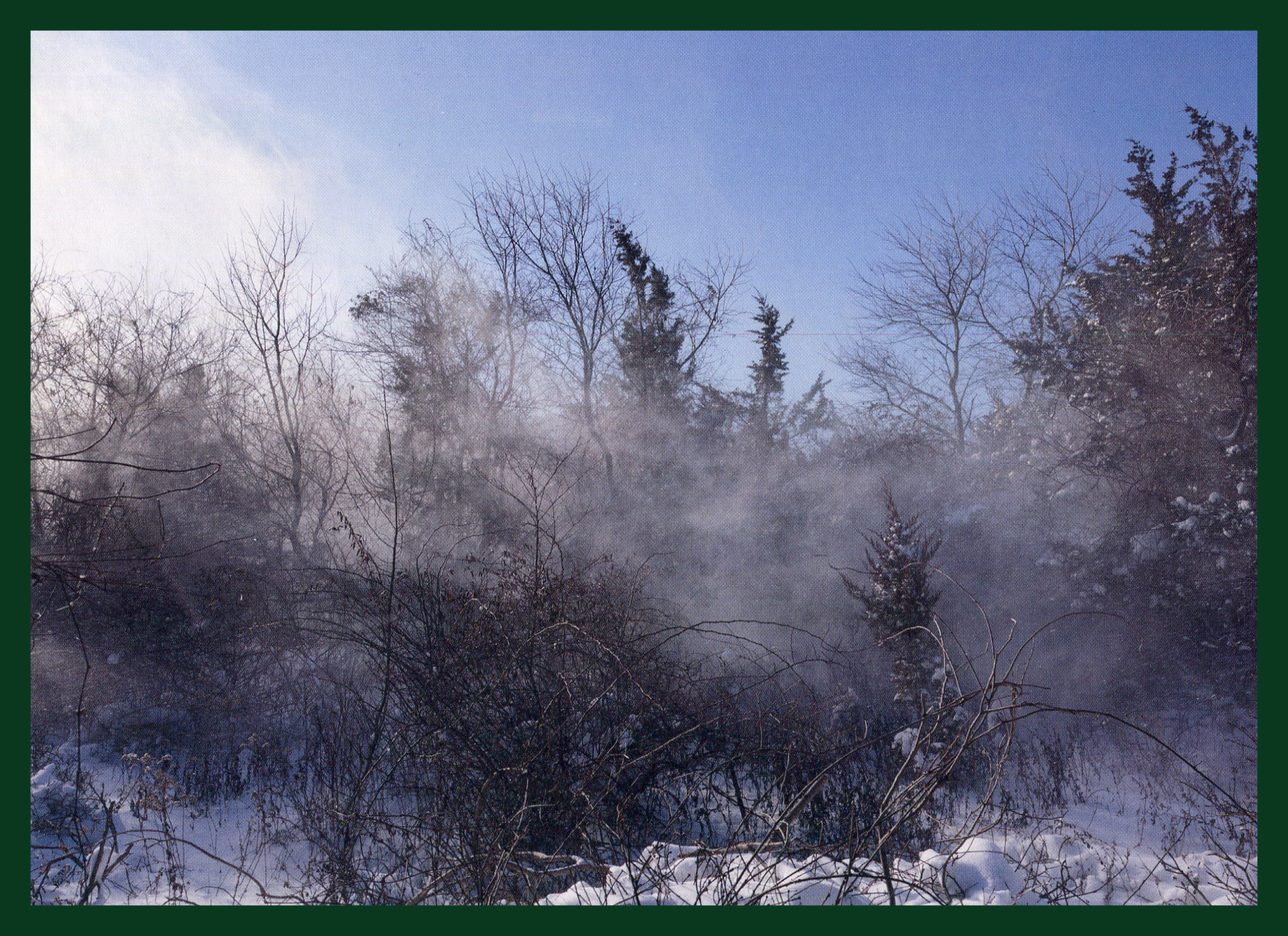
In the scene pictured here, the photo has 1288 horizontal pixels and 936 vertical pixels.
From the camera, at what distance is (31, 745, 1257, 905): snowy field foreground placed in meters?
3.38

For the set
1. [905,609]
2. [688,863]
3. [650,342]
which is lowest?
[688,863]

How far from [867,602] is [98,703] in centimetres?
1008

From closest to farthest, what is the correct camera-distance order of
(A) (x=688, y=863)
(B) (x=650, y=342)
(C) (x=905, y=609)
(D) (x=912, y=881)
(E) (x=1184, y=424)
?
(D) (x=912, y=881) → (A) (x=688, y=863) → (C) (x=905, y=609) → (E) (x=1184, y=424) → (B) (x=650, y=342)

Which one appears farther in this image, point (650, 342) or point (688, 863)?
point (650, 342)

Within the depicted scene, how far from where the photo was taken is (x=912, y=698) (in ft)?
29.7

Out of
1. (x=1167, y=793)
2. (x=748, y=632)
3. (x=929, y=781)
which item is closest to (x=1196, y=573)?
(x=1167, y=793)

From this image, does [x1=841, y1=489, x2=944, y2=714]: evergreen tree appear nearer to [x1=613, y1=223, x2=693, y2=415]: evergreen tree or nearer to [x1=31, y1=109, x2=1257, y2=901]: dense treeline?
[x1=31, y1=109, x2=1257, y2=901]: dense treeline

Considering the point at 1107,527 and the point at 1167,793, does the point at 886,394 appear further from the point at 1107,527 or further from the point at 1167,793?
the point at 1167,793

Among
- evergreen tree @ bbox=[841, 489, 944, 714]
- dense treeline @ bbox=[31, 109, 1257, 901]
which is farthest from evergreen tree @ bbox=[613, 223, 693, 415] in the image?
evergreen tree @ bbox=[841, 489, 944, 714]

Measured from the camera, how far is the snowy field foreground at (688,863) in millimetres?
3385

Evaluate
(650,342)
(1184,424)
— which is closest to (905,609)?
(1184,424)

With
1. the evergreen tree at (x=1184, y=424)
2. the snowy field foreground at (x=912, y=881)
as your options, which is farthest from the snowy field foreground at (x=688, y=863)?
the evergreen tree at (x=1184, y=424)

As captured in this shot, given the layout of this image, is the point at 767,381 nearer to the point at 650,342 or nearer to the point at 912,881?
the point at 650,342

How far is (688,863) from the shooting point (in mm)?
3895
